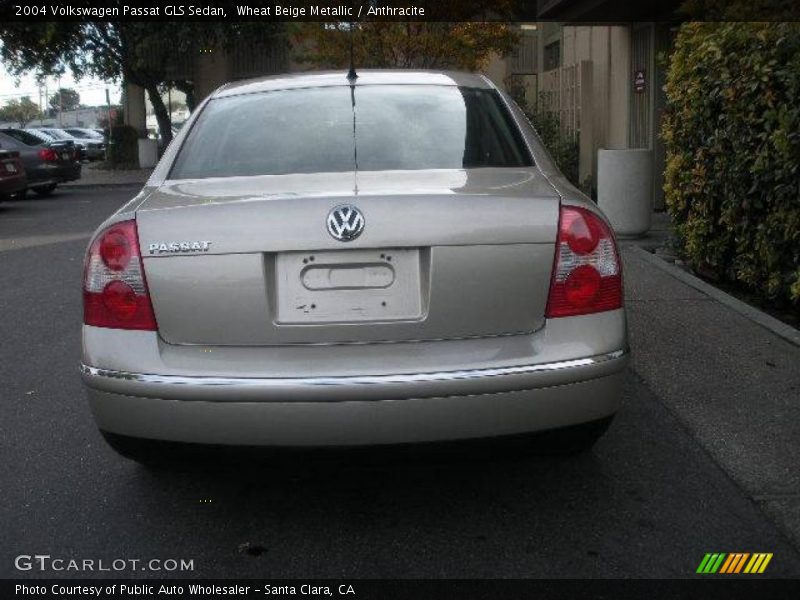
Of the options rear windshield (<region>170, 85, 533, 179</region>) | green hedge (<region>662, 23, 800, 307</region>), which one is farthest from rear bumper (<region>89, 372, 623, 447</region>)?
green hedge (<region>662, 23, 800, 307</region>)

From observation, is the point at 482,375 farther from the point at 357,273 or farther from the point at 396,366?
the point at 357,273

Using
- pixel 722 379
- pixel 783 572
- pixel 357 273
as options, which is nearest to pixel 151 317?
pixel 357 273

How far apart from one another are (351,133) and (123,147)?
32.1 m

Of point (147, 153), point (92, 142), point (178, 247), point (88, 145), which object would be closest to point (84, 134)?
point (92, 142)

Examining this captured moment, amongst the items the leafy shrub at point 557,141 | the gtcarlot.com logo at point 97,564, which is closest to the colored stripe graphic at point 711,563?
the gtcarlot.com logo at point 97,564

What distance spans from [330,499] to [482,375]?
1.05m

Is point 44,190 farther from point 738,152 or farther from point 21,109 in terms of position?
point 21,109

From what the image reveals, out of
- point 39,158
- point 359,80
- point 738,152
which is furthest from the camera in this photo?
point 39,158

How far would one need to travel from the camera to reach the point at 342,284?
3299 millimetres

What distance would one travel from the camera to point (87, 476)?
4.30m

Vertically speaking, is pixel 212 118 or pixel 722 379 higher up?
pixel 212 118

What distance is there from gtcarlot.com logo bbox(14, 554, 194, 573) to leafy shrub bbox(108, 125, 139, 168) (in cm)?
3219

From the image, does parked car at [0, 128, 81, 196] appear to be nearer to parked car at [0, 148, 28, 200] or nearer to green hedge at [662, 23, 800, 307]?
parked car at [0, 148, 28, 200]

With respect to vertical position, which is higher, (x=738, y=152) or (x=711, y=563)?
(x=738, y=152)
